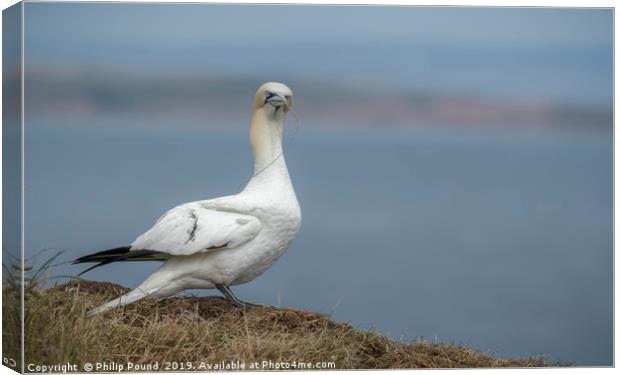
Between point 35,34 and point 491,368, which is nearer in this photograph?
A: point 35,34

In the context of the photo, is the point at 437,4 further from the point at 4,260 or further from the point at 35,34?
the point at 4,260

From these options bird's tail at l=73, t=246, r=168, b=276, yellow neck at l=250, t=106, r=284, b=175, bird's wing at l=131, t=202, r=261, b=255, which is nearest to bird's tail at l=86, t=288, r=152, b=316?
bird's tail at l=73, t=246, r=168, b=276

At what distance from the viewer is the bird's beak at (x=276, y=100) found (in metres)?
11.3

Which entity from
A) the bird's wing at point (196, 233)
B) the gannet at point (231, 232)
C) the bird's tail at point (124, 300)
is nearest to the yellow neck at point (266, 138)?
the gannet at point (231, 232)

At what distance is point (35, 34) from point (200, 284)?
2303 millimetres

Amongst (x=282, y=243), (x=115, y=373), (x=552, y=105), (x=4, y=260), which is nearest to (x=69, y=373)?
(x=115, y=373)

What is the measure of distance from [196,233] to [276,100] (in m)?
1.19

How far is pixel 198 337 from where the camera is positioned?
11.2 metres

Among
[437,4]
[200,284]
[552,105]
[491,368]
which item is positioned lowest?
[491,368]

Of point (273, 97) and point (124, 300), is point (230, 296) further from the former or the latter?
point (273, 97)

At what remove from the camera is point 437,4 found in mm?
11500

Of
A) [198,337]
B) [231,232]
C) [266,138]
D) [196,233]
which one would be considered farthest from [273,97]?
[198,337]

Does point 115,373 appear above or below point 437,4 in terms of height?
below

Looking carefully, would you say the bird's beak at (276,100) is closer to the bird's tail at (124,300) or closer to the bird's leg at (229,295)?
→ the bird's leg at (229,295)
